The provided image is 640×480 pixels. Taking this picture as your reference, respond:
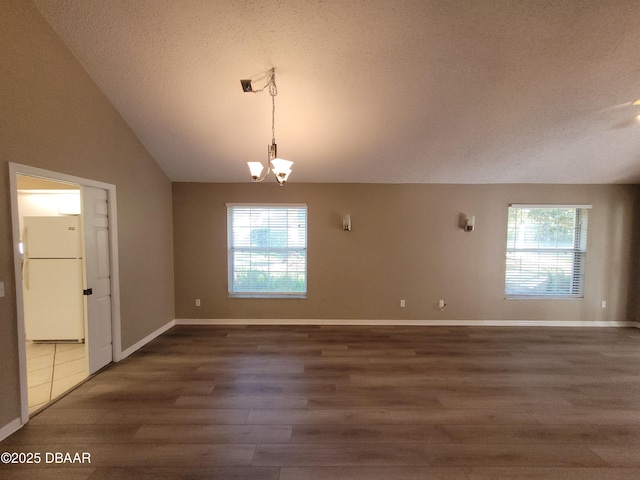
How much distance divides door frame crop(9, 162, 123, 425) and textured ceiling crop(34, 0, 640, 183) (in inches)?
41.7

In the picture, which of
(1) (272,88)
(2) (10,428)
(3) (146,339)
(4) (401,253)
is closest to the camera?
(2) (10,428)

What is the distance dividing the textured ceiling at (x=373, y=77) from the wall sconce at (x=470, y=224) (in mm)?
877

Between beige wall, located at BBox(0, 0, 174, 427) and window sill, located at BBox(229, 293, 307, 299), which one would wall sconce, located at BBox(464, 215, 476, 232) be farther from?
beige wall, located at BBox(0, 0, 174, 427)

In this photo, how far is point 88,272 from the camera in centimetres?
277

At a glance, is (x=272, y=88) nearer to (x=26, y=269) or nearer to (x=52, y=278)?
(x=52, y=278)

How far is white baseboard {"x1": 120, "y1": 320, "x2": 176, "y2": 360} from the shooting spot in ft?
10.8

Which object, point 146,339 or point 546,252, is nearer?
point 146,339

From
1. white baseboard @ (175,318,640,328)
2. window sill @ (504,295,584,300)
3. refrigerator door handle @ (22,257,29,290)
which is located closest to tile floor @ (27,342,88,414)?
refrigerator door handle @ (22,257,29,290)

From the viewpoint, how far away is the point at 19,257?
81.7 inches

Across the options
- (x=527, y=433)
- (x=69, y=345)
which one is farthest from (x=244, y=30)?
(x=69, y=345)

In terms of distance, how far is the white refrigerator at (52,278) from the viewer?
3424 mm

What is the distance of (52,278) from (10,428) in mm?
2152

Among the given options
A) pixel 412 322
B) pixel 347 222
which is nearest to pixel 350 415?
pixel 412 322

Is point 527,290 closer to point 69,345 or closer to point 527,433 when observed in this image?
point 527,433
